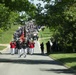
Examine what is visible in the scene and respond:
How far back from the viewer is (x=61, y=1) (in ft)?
119

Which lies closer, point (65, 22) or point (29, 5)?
point (29, 5)

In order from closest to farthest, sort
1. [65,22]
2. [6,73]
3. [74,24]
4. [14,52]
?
[6,73] → [65,22] → [74,24] → [14,52]

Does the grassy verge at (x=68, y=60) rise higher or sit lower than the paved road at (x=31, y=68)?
higher

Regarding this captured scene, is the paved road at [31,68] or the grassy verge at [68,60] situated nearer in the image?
the paved road at [31,68]

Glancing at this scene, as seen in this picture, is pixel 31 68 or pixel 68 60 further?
pixel 68 60

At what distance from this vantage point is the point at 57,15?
3731cm

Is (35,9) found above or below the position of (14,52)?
above

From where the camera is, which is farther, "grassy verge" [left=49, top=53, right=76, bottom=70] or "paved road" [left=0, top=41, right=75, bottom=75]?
"grassy verge" [left=49, top=53, right=76, bottom=70]

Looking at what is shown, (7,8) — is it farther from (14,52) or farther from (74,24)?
(14,52)

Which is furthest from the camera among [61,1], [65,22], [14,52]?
[14,52]

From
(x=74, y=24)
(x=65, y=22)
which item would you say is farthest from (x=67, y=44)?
(x=65, y=22)

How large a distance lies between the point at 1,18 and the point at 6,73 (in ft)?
51.4

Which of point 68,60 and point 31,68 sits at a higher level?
point 68,60

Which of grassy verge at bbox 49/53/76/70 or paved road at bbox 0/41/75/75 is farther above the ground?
grassy verge at bbox 49/53/76/70
